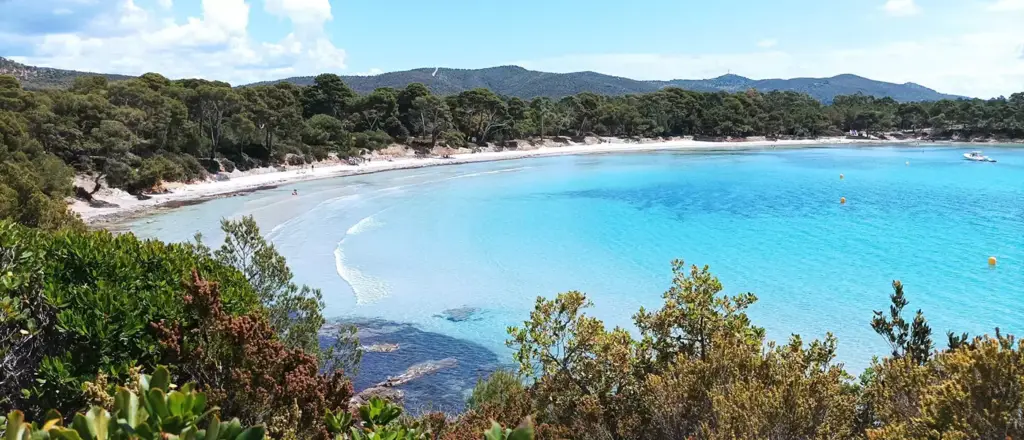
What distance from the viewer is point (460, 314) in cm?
1644

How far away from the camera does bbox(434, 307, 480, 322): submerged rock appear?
16.1m

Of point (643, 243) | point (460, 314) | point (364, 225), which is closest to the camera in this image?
point (460, 314)

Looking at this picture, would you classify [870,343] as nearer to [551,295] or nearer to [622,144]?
[551,295]

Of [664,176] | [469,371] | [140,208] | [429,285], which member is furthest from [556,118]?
[469,371]

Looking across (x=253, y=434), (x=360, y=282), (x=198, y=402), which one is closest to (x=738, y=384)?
(x=253, y=434)

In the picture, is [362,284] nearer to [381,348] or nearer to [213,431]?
[381,348]

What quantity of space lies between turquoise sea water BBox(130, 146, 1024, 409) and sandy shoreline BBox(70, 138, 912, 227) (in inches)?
85.1

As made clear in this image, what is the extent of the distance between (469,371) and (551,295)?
581cm

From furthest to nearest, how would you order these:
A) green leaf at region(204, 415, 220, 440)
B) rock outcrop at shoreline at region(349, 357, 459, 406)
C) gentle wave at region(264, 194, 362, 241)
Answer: gentle wave at region(264, 194, 362, 241), rock outcrop at shoreline at region(349, 357, 459, 406), green leaf at region(204, 415, 220, 440)

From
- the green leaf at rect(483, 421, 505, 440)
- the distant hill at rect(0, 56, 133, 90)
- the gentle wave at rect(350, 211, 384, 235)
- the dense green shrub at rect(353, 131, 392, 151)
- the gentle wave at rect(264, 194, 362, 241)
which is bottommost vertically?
the gentle wave at rect(350, 211, 384, 235)

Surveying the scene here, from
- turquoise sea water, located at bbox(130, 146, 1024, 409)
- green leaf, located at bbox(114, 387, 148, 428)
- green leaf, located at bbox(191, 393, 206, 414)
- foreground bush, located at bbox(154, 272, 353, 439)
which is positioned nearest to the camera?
green leaf, located at bbox(114, 387, 148, 428)

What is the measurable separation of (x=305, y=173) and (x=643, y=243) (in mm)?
30279

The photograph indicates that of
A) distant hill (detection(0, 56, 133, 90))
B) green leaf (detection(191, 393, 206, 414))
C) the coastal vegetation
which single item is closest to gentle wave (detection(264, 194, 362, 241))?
the coastal vegetation

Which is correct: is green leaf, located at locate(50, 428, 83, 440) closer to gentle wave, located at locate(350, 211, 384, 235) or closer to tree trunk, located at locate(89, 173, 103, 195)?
gentle wave, located at locate(350, 211, 384, 235)
